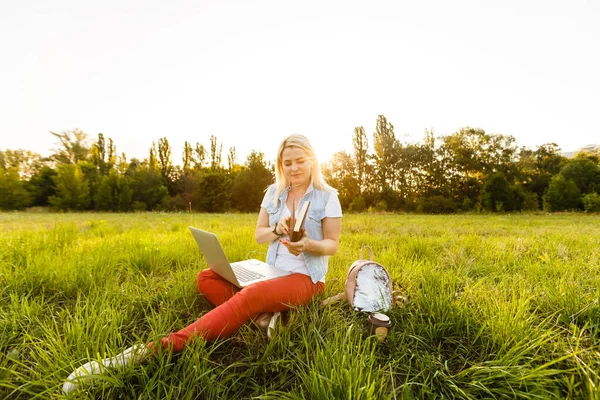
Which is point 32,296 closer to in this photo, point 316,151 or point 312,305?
point 312,305

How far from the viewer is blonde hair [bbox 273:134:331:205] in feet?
8.76

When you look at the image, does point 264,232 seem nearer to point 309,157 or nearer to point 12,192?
point 309,157

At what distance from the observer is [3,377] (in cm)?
171

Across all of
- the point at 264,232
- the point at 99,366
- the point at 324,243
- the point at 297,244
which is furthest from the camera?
the point at 264,232

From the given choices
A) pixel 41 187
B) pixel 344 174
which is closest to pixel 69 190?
pixel 41 187

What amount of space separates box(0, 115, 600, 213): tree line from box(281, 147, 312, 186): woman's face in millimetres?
26807

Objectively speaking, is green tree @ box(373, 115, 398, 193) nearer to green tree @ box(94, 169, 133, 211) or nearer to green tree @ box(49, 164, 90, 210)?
green tree @ box(94, 169, 133, 211)

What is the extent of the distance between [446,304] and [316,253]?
104 centimetres

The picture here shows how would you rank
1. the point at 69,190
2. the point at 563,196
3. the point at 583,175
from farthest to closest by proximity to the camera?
1. the point at 69,190
2. the point at 583,175
3. the point at 563,196

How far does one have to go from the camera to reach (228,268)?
7.46 feet

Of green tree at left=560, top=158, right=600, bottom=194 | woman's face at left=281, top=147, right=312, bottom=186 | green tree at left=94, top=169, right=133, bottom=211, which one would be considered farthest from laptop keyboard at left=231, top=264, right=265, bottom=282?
green tree at left=94, top=169, right=133, bottom=211

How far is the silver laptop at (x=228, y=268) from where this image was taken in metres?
2.26

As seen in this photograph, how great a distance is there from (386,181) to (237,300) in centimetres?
3459

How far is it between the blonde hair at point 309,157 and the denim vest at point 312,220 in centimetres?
5
